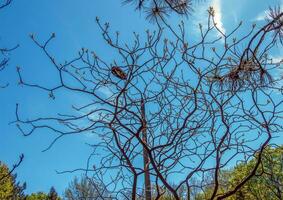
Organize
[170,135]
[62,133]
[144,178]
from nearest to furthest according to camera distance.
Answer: [62,133] < [144,178] < [170,135]

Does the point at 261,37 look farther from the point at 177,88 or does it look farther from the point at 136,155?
the point at 136,155

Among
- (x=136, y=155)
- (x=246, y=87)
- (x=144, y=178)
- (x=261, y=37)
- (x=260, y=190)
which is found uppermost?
(x=260, y=190)

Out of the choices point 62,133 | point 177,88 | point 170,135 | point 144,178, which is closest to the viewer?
point 62,133

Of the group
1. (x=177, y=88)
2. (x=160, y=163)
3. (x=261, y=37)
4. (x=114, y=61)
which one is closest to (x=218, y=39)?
(x=261, y=37)

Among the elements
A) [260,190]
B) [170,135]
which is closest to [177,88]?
[170,135]

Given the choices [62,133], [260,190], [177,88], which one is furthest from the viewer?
[260,190]

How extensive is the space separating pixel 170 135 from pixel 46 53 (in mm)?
913

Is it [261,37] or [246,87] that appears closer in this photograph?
[261,37]

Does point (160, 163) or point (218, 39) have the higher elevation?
point (218, 39)

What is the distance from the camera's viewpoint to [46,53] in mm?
2068

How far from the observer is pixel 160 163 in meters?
2.24

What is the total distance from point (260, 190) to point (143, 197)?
16.7 meters

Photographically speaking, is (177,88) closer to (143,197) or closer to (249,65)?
(249,65)

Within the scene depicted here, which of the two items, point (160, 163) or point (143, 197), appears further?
point (143, 197)
